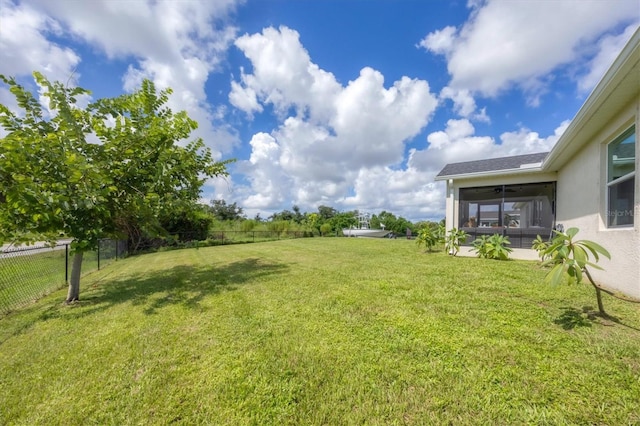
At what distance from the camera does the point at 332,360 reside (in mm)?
2268

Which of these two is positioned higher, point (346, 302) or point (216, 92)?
point (216, 92)

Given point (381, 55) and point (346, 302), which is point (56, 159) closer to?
point (346, 302)

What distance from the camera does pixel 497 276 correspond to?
5.03 m

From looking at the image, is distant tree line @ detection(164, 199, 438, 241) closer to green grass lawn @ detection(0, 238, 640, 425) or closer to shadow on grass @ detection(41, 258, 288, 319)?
shadow on grass @ detection(41, 258, 288, 319)

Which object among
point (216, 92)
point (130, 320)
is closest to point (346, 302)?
point (130, 320)

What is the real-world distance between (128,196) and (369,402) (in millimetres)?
5524

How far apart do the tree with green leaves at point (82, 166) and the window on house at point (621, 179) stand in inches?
313

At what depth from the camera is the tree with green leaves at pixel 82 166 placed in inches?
145

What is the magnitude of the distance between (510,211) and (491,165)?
183 cm

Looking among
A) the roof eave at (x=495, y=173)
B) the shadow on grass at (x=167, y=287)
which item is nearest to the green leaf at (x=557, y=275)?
the shadow on grass at (x=167, y=287)

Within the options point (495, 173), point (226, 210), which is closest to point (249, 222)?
point (495, 173)

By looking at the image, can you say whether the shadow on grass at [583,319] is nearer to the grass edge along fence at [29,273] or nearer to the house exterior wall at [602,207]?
the house exterior wall at [602,207]

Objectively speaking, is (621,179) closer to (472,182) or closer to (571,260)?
(571,260)

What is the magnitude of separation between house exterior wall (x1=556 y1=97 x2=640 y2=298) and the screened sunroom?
4.48 feet
